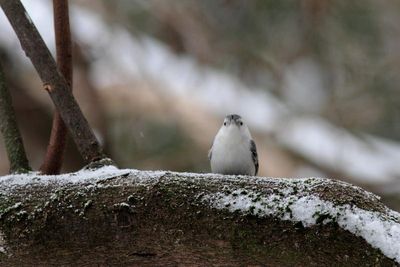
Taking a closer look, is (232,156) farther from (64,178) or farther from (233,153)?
(64,178)

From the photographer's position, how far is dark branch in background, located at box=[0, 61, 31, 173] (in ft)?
4.14

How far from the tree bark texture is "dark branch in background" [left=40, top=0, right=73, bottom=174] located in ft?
1.57

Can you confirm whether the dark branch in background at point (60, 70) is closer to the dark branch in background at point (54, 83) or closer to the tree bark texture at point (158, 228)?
the dark branch in background at point (54, 83)

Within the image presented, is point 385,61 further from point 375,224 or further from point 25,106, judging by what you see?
point 375,224

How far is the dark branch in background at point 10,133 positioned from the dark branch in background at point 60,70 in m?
0.14

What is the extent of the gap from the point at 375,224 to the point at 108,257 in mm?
349

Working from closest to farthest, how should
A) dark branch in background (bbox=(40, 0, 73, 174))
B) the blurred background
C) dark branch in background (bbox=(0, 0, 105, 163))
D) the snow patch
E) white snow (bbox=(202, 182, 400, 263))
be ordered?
white snow (bbox=(202, 182, 400, 263)) < the snow patch < dark branch in background (bbox=(0, 0, 105, 163)) < dark branch in background (bbox=(40, 0, 73, 174)) < the blurred background

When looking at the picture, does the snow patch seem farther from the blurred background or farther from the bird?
the blurred background

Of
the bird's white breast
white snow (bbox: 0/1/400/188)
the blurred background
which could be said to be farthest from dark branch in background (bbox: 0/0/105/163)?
white snow (bbox: 0/1/400/188)

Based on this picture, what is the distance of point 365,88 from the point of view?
4672 millimetres

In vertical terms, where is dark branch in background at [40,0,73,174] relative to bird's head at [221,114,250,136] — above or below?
below

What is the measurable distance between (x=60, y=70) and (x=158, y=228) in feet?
2.16

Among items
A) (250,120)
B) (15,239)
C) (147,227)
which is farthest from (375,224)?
(250,120)

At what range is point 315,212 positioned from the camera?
2.96 ft
